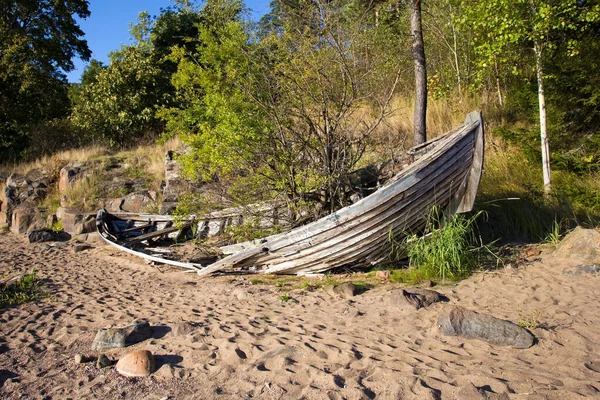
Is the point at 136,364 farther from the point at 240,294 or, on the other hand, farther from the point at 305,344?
the point at 240,294

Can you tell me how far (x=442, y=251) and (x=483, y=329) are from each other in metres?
1.92

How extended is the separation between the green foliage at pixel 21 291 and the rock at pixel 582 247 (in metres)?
6.44

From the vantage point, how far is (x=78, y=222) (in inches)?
436

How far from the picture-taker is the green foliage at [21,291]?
543 centimetres

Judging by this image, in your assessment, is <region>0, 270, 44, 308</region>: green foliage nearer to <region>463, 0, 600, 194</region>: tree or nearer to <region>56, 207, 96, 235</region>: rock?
<region>56, 207, 96, 235</region>: rock

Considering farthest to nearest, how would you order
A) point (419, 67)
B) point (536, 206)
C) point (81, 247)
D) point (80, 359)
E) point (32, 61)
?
point (32, 61), point (81, 247), point (419, 67), point (536, 206), point (80, 359)

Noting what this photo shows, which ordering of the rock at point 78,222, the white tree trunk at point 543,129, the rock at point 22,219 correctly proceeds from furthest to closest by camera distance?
the rock at point 22,219 → the rock at point 78,222 → the white tree trunk at point 543,129

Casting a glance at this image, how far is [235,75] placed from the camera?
21.6 ft

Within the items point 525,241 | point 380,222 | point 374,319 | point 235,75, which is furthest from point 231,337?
point 525,241

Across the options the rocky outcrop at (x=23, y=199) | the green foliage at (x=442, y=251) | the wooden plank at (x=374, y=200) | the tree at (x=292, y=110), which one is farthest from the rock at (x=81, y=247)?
the green foliage at (x=442, y=251)

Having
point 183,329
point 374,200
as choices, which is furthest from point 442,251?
point 183,329

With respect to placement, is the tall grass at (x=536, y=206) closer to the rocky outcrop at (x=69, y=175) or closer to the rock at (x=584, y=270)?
the rock at (x=584, y=270)

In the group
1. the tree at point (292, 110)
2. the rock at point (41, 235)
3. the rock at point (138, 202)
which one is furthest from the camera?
the rock at point (138, 202)

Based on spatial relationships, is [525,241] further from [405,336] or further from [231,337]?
[231,337]
